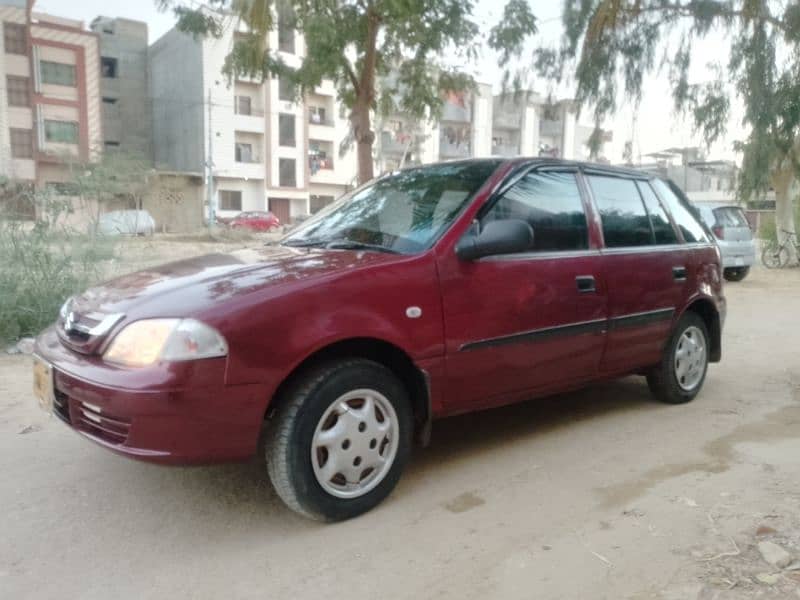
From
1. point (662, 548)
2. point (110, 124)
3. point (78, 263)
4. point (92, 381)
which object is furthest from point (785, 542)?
point (110, 124)

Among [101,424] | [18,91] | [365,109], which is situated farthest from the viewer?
[18,91]

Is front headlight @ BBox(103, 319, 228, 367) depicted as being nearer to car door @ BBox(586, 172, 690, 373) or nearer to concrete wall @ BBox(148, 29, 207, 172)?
car door @ BBox(586, 172, 690, 373)

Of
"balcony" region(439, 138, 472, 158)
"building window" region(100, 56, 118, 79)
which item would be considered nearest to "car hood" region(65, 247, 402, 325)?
"building window" region(100, 56, 118, 79)

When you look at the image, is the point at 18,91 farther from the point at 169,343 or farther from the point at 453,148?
the point at 169,343

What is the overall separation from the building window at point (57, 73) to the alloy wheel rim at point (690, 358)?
3929cm

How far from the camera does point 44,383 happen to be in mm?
2945

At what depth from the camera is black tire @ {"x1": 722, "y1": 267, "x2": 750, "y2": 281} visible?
46.4ft

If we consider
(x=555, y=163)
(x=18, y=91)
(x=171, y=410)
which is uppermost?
(x=18, y=91)

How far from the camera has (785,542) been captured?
8.66 ft

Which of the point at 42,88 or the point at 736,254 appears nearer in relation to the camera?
the point at 736,254

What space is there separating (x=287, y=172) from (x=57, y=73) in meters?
13.9

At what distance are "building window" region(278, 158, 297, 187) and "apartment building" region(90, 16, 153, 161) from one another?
27.9 ft

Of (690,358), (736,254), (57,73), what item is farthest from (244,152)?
(690,358)

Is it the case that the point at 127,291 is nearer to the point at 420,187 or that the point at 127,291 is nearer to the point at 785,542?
the point at 420,187
